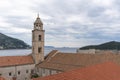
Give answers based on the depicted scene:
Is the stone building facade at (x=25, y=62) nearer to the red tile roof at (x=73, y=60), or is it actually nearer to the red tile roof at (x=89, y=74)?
the red tile roof at (x=73, y=60)

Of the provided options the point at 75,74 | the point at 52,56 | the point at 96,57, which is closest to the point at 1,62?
the point at 52,56

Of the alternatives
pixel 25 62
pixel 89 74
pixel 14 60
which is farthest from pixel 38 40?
pixel 89 74

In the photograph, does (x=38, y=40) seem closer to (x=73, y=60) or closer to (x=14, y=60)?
(x=14, y=60)

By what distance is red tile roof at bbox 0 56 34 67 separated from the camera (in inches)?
1665

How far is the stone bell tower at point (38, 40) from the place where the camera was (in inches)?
1898

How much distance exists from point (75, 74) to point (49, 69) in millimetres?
24766

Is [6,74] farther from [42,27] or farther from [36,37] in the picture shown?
[42,27]

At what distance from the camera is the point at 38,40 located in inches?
1913

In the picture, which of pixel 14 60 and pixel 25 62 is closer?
pixel 14 60

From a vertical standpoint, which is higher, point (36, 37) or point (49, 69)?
point (36, 37)

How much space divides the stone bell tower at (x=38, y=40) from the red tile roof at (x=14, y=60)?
5.88 ft

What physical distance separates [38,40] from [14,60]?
326 inches

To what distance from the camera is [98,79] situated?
64.3ft

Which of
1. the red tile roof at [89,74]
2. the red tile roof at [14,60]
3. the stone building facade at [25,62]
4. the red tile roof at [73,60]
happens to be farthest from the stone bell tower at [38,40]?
the red tile roof at [89,74]
